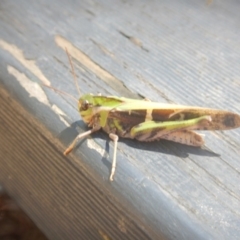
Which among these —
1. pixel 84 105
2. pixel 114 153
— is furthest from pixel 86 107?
pixel 114 153

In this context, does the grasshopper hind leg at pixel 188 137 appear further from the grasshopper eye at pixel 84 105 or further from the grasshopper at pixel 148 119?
the grasshopper eye at pixel 84 105

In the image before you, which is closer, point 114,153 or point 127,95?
point 114,153

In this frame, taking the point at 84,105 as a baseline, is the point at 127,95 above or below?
below

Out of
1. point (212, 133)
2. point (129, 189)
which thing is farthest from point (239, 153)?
point (129, 189)

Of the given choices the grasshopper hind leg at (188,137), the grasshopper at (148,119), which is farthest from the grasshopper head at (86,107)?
the grasshopper hind leg at (188,137)

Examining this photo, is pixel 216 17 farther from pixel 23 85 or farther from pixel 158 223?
pixel 158 223

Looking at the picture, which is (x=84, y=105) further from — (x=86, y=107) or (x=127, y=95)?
(x=127, y=95)
